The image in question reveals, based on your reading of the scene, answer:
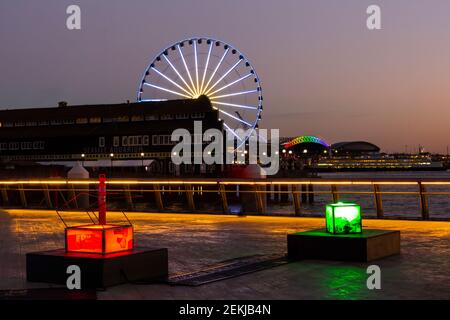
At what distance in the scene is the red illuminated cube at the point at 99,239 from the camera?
9.80 meters

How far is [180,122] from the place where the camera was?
9638cm

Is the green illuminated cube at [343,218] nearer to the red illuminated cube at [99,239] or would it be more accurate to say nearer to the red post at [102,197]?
the red illuminated cube at [99,239]

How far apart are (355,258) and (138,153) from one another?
89.6 metres

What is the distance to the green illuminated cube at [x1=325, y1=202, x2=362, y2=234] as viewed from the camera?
11977 mm

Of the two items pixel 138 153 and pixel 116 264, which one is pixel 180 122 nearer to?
pixel 138 153

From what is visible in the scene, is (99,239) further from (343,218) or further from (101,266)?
(343,218)

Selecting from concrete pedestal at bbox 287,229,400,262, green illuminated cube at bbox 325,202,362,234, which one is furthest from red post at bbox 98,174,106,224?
green illuminated cube at bbox 325,202,362,234

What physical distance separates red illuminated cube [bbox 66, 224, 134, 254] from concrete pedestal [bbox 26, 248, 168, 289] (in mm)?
97

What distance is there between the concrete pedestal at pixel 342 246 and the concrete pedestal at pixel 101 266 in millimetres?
2622

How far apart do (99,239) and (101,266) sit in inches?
17.7

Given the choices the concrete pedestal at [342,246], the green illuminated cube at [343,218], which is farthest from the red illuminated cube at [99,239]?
the green illuminated cube at [343,218]
